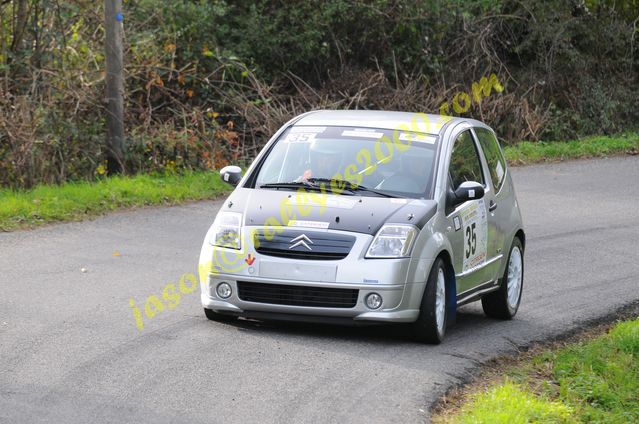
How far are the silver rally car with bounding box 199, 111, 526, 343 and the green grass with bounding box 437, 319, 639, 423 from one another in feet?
3.08

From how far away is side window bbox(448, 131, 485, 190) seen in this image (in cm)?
1036

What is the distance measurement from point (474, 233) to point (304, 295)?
1959mm

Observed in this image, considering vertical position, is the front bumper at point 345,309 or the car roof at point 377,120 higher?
the car roof at point 377,120

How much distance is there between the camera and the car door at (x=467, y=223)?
1000 cm

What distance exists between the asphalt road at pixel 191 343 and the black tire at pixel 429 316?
10 cm

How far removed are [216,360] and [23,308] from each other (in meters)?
2.37

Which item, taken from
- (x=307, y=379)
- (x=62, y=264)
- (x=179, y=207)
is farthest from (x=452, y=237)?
(x=179, y=207)

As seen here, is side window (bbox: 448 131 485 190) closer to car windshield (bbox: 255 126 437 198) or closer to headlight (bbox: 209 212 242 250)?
car windshield (bbox: 255 126 437 198)

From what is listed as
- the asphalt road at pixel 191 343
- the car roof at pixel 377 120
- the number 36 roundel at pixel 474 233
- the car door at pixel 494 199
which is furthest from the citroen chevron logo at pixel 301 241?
the car door at pixel 494 199

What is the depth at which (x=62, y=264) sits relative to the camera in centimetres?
1224

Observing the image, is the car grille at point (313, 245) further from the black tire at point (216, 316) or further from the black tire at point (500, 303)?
the black tire at point (500, 303)

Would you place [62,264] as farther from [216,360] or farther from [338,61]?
[338,61]

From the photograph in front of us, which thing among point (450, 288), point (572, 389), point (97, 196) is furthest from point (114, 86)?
point (572, 389)

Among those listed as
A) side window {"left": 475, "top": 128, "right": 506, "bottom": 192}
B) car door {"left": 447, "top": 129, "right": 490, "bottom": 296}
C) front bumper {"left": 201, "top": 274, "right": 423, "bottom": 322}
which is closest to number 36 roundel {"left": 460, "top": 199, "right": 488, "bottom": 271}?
car door {"left": 447, "top": 129, "right": 490, "bottom": 296}
